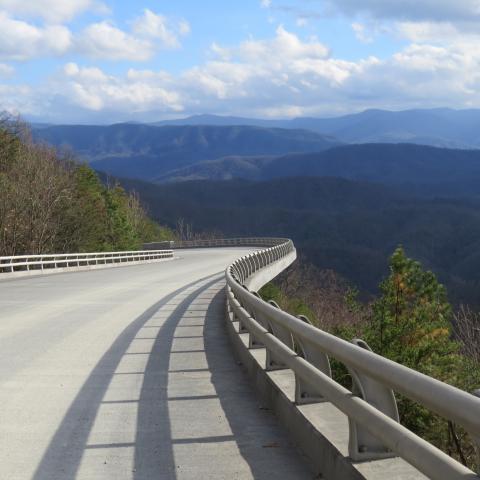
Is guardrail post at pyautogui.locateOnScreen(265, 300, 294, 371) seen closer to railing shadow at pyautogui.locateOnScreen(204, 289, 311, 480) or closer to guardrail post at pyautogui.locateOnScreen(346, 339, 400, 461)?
railing shadow at pyautogui.locateOnScreen(204, 289, 311, 480)

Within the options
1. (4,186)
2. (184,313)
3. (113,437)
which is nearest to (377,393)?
(113,437)

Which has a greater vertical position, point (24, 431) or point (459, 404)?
point (459, 404)

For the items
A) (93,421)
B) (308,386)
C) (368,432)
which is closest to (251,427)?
(308,386)

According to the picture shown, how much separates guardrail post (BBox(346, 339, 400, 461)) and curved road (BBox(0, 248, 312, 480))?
0.69m

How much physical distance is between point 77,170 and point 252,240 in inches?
879

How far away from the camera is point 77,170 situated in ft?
294

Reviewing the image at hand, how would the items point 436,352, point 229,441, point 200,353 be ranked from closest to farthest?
point 229,441, point 200,353, point 436,352

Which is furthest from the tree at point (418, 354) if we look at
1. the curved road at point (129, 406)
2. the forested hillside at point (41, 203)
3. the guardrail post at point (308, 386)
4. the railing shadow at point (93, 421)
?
the forested hillside at point (41, 203)

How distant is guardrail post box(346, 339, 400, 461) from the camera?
16.5 ft

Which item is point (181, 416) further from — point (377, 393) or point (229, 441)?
point (377, 393)

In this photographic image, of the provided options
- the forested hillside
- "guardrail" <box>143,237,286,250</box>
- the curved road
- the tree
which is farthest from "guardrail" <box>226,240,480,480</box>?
"guardrail" <box>143,237,286,250</box>

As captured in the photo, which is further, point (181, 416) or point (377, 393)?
point (181, 416)

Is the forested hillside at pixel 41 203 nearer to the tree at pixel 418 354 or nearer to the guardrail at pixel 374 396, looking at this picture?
the tree at pixel 418 354

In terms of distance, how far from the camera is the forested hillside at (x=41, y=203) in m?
58.1
